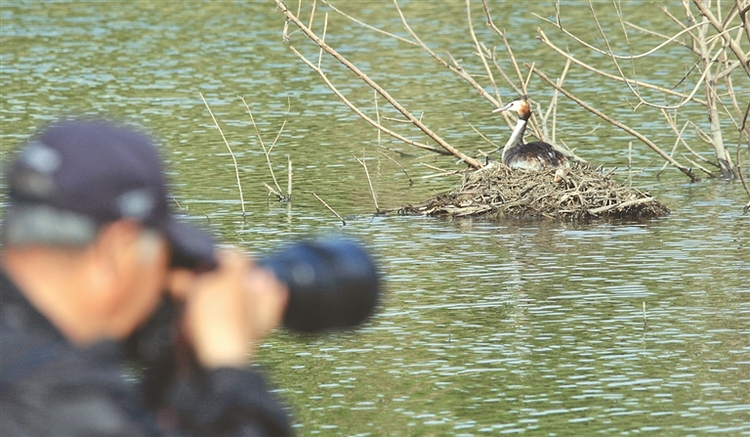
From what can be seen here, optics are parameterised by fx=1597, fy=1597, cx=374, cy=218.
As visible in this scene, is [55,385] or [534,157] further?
[534,157]

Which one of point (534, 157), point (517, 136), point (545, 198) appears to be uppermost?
point (517, 136)

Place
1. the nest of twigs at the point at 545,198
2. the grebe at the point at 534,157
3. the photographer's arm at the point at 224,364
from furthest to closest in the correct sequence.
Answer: the grebe at the point at 534,157
the nest of twigs at the point at 545,198
the photographer's arm at the point at 224,364

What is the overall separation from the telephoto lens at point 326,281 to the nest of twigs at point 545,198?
12586 mm

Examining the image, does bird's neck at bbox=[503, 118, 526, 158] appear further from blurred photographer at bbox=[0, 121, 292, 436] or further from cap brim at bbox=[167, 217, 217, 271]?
blurred photographer at bbox=[0, 121, 292, 436]

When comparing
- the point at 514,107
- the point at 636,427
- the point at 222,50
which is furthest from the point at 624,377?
the point at 222,50

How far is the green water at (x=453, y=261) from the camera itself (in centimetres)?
803

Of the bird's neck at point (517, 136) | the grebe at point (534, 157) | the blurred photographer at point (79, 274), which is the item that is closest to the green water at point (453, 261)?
the grebe at point (534, 157)

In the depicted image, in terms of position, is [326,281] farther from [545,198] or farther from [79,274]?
[545,198]

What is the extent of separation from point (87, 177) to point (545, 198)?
519 inches

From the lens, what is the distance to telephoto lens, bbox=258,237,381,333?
2.53m

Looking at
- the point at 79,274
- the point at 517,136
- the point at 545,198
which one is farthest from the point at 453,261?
the point at 79,274

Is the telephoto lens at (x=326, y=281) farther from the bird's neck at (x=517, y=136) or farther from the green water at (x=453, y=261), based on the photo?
the bird's neck at (x=517, y=136)

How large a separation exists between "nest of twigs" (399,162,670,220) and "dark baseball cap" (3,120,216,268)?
12.9 meters

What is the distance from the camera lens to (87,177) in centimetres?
227
